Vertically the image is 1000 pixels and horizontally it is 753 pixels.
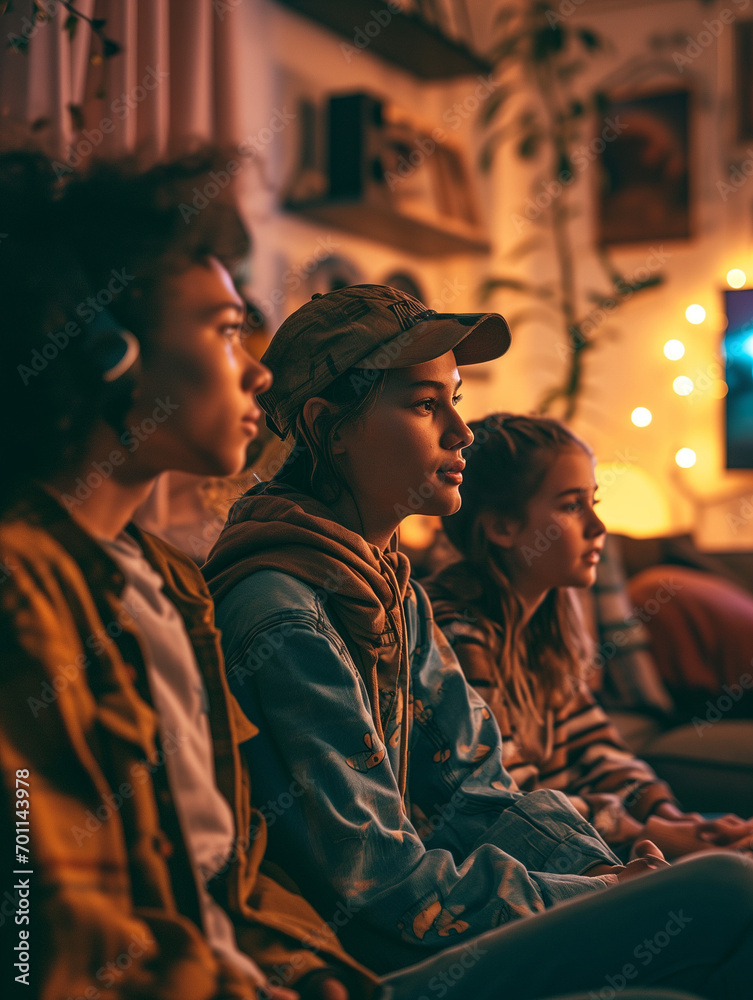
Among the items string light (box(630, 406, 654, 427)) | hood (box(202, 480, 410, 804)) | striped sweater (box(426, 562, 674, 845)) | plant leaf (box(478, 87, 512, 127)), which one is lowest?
striped sweater (box(426, 562, 674, 845))

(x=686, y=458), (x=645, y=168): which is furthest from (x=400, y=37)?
(x=686, y=458)

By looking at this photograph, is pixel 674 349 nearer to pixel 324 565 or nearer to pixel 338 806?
pixel 324 565

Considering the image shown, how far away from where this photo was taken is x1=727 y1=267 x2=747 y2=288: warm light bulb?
3707 millimetres

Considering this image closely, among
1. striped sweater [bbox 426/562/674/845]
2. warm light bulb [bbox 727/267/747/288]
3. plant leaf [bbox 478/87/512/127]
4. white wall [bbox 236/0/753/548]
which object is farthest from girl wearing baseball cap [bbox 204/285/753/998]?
warm light bulb [bbox 727/267/747/288]

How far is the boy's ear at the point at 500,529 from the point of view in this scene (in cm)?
125

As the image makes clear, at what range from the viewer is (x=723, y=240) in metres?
3.73

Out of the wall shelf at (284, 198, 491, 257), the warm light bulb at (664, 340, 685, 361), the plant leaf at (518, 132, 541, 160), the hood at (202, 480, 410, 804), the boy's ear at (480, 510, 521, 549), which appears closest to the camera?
the hood at (202, 480, 410, 804)

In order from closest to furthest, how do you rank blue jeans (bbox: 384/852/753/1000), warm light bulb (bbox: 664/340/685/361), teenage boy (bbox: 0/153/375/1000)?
teenage boy (bbox: 0/153/375/1000), blue jeans (bbox: 384/852/753/1000), warm light bulb (bbox: 664/340/685/361)

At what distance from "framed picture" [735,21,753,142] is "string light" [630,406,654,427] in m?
1.05

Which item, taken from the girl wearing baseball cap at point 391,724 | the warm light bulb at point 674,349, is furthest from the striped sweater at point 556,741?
the warm light bulb at point 674,349

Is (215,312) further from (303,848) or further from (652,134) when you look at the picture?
(652,134)

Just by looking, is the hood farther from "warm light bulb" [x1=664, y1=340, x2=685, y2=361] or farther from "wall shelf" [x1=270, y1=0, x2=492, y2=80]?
"warm light bulb" [x1=664, y1=340, x2=685, y2=361]

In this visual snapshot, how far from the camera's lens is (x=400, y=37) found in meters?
3.10

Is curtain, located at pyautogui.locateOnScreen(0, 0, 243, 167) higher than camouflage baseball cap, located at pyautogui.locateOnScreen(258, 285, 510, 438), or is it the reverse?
curtain, located at pyautogui.locateOnScreen(0, 0, 243, 167)
